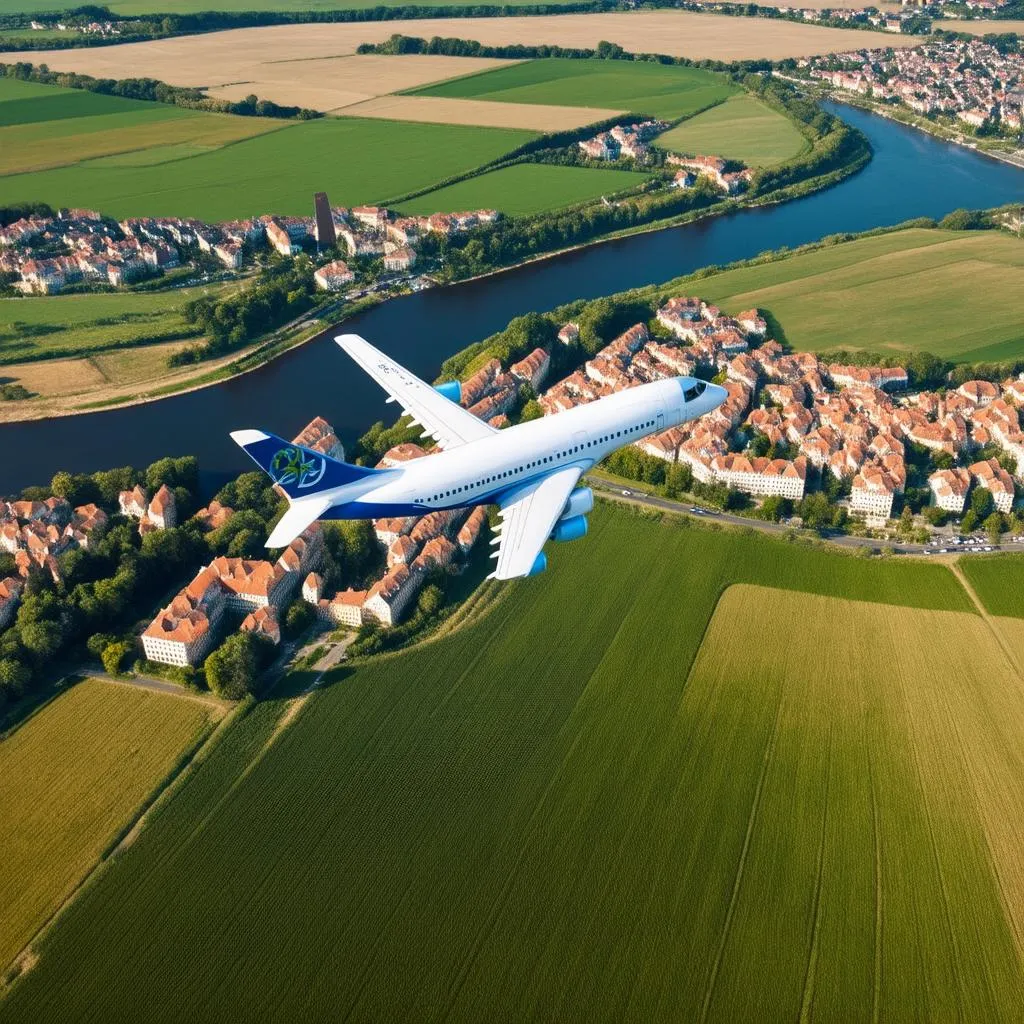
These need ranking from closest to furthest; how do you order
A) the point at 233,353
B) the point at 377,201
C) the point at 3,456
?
the point at 3,456 < the point at 233,353 < the point at 377,201

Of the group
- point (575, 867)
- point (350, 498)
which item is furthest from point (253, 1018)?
point (350, 498)

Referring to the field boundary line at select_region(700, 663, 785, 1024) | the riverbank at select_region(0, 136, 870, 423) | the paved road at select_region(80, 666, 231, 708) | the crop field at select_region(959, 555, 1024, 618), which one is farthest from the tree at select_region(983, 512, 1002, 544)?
the riverbank at select_region(0, 136, 870, 423)

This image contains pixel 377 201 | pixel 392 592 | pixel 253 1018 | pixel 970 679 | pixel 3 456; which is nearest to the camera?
pixel 253 1018

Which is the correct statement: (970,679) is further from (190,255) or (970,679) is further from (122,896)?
(190,255)

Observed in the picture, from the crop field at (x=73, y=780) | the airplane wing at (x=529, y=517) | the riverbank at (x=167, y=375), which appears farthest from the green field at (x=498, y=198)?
the crop field at (x=73, y=780)

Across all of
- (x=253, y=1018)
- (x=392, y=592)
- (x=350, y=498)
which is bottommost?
(x=253, y=1018)

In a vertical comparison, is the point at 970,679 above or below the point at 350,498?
below
